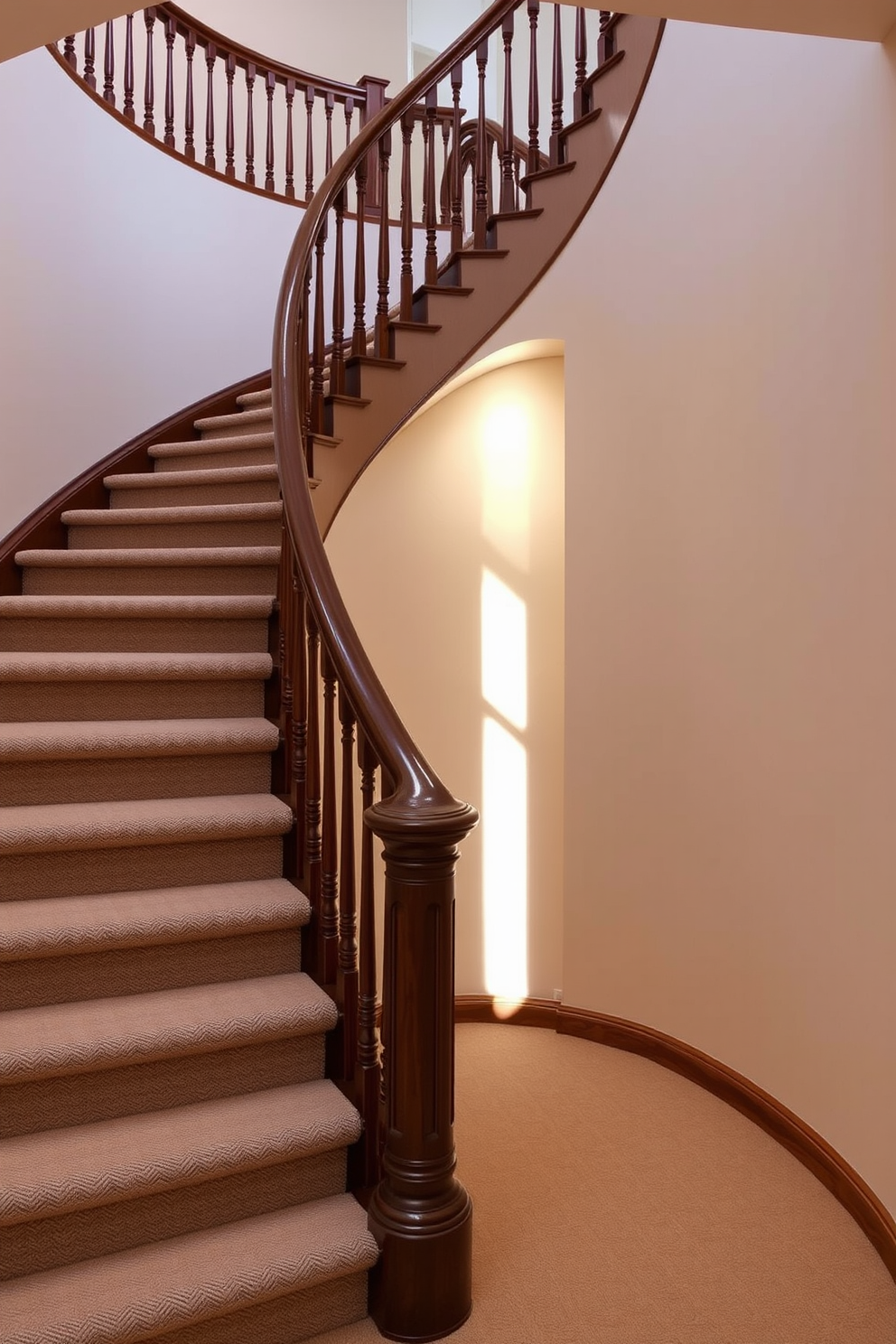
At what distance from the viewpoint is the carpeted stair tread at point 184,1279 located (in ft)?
5.72

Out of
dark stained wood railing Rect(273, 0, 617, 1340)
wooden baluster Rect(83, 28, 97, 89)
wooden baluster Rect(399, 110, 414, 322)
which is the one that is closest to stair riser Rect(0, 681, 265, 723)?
dark stained wood railing Rect(273, 0, 617, 1340)

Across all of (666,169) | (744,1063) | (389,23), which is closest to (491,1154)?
(744,1063)

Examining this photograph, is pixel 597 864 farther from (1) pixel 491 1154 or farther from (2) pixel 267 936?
(2) pixel 267 936

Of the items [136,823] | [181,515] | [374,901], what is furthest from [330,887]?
[181,515]

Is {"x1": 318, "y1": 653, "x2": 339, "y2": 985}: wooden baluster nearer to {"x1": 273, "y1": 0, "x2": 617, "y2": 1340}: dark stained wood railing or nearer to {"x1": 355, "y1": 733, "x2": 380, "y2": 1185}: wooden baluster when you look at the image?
{"x1": 273, "y1": 0, "x2": 617, "y2": 1340}: dark stained wood railing

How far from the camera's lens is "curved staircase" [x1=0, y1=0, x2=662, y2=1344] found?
191cm

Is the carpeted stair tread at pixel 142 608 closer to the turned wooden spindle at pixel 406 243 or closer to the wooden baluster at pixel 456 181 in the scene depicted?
the turned wooden spindle at pixel 406 243

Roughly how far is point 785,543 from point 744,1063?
1465mm

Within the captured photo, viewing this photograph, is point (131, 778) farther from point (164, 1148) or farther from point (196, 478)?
point (196, 478)

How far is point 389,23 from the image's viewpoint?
7.09 metres

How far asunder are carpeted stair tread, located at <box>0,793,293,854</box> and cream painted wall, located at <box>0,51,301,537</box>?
1.86 metres

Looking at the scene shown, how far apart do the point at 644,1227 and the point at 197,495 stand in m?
2.95

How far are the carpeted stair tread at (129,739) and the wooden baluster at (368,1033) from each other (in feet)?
2.40

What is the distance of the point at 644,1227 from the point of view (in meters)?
2.39
